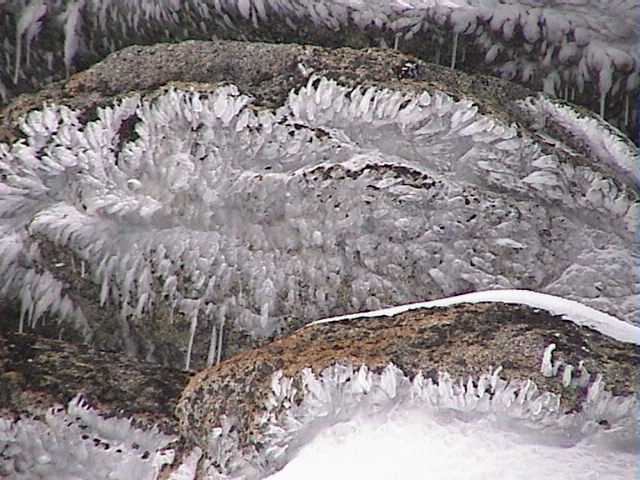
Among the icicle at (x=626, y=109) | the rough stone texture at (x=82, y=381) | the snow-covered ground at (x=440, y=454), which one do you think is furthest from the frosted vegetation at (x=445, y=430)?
the icicle at (x=626, y=109)

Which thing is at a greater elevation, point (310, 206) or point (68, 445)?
point (310, 206)

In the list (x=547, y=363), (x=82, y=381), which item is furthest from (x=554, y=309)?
(x=82, y=381)

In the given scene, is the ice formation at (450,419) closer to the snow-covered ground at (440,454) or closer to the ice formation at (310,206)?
the snow-covered ground at (440,454)

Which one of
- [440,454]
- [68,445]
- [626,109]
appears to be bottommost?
[68,445]

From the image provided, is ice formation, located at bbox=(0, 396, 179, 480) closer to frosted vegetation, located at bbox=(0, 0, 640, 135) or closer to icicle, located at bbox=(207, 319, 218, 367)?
icicle, located at bbox=(207, 319, 218, 367)

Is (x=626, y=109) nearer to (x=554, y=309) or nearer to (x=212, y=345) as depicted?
(x=554, y=309)

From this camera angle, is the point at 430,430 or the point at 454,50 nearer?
the point at 430,430

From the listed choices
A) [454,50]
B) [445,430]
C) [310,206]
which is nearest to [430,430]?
[445,430]
